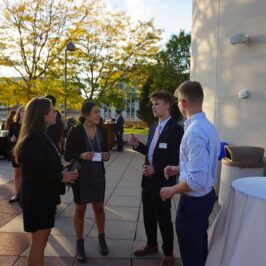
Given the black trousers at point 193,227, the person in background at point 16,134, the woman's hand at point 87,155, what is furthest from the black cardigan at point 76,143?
the person in background at point 16,134

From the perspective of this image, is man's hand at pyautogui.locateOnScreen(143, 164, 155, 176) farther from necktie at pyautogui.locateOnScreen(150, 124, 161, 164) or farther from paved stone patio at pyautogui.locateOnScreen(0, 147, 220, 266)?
paved stone patio at pyautogui.locateOnScreen(0, 147, 220, 266)

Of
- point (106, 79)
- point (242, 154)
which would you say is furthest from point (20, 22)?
point (242, 154)

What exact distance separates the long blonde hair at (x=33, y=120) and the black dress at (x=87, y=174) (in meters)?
0.91

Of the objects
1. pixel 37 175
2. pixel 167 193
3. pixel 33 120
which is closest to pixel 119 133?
pixel 33 120

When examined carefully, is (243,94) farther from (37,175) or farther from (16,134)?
(37,175)

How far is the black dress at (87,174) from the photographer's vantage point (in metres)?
3.59

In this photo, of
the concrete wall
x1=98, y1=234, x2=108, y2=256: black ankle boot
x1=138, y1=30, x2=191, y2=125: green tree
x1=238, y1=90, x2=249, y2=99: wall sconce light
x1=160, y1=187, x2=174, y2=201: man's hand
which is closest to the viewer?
x1=160, y1=187, x2=174, y2=201: man's hand

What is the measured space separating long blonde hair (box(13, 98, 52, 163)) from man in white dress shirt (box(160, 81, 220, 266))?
3.91 ft

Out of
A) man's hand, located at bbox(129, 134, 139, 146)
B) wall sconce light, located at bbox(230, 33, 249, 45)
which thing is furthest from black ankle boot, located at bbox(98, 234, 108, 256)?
wall sconce light, located at bbox(230, 33, 249, 45)

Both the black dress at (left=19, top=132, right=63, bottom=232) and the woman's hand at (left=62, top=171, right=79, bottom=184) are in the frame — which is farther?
the woman's hand at (left=62, top=171, right=79, bottom=184)

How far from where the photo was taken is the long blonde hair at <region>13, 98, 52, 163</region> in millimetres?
2625

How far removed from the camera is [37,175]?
8.34 ft

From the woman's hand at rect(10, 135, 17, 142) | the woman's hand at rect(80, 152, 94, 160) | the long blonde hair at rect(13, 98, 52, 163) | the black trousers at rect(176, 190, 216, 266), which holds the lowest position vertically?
the black trousers at rect(176, 190, 216, 266)

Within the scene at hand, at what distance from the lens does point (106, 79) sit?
62.3ft
